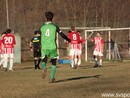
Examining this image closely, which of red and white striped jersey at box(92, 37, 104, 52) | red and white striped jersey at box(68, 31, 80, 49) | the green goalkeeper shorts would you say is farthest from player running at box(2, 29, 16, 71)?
the green goalkeeper shorts

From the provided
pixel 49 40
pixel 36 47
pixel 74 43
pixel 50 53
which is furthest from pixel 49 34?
pixel 36 47

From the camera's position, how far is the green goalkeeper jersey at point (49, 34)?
15.9 meters

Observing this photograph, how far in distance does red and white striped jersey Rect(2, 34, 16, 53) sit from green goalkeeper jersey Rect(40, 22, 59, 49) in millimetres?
8942

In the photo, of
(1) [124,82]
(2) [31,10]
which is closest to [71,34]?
(1) [124,82]

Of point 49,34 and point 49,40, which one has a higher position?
point 49,34

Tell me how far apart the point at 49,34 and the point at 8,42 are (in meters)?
9.31

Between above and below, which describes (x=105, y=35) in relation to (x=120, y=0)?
below

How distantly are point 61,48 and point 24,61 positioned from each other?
405cm

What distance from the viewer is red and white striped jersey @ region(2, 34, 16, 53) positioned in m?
24.8

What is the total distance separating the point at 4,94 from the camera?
1297cm

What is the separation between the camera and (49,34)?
15953 millimetres

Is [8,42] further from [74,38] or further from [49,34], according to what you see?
[49,34]

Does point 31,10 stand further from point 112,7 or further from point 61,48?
point 61,48

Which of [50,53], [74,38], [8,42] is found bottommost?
[50,53]
